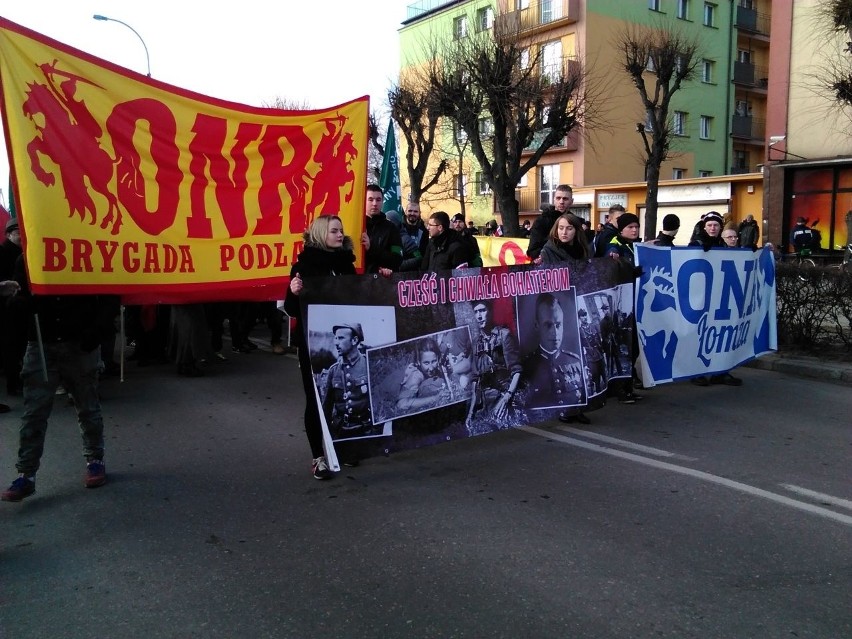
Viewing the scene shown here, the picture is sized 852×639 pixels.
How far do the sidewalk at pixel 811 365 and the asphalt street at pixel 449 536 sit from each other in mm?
2515

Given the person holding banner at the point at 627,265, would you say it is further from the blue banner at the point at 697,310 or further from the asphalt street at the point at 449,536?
the asphalt street at the point at 449,536

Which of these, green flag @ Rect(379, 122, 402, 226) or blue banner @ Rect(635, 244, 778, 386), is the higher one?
green flag @ Rect(379, 122, 402, 226)

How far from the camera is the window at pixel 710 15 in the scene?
38.0 m

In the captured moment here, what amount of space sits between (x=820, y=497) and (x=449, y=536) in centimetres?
239

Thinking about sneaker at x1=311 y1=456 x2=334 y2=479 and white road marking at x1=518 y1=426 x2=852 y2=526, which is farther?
sneaker at x1=311 y1=456 x2=334 y2=479

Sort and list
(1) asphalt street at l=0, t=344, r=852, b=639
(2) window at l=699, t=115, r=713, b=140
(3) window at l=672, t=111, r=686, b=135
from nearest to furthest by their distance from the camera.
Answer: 1. (1) asphalt street at l=0, t=344, r=852, b=639
2. (3) window at l=672, t=111, r=686, b=135
3. (2) window at l=699, t=115, r=713, b=140

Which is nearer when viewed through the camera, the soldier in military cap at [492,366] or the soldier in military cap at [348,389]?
the soldier in military cap at [348,389]

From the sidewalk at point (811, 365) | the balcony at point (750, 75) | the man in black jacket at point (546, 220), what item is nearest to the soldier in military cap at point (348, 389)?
the man in black jacket at point (546, 220)

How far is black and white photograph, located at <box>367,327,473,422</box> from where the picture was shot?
16.6 ft

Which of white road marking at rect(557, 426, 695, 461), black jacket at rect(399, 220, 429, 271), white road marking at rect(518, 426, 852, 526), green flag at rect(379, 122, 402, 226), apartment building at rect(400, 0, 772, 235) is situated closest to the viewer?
white road marking at rect(518, 426, 852, 526)

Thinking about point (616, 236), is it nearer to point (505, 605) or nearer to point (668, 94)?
point (505, 605)

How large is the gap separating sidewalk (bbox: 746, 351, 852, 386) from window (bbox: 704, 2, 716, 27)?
34032 mm

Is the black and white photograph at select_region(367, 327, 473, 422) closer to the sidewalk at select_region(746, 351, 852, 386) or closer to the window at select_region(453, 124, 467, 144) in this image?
the sidewalk at select_region(746, 351, 852, 386)

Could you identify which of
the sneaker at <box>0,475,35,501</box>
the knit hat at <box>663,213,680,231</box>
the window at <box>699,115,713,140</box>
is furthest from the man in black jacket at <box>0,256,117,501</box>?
the window at <box>699,115,713,140</box>
